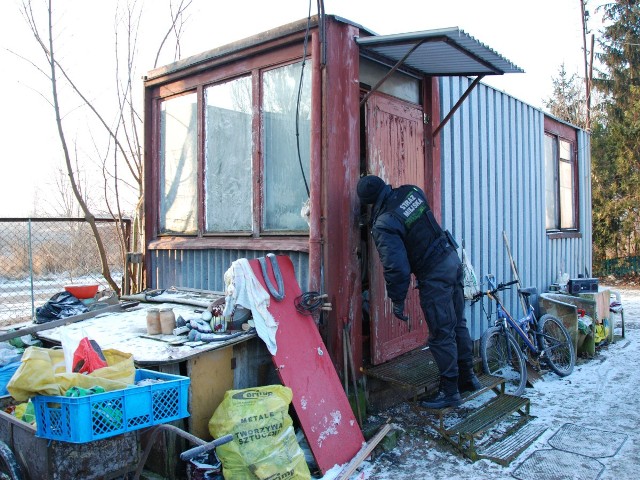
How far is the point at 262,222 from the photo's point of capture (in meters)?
5.38

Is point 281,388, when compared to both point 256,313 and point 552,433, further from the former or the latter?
point 552,433

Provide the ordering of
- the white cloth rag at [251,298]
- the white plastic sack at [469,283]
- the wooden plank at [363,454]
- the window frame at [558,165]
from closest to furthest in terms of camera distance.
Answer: the wooden plank at [363,454] → the white cloth rag at [251,298] → the white plastic sack at [469,283] → the window frame at [558,165]

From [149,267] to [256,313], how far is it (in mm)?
2794

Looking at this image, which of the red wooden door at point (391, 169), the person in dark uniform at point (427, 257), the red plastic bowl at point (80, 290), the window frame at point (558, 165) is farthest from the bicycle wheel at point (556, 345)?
the red plastic bowl at point (80, 290)

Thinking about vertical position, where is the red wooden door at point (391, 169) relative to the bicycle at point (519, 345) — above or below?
above

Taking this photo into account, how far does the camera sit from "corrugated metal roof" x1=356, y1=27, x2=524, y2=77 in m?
4.61

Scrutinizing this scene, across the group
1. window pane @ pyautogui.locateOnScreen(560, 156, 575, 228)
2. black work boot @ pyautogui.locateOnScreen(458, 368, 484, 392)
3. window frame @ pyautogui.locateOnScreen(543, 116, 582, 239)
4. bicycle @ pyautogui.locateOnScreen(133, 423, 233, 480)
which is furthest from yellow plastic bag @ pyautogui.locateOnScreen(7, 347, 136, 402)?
window pane @ pyautogui.locateOnScreen(560, 156, 575, 228)

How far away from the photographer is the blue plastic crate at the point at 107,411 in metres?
2.63

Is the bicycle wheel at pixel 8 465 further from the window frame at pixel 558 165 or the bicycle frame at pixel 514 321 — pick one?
the window frame at pixel 558 165

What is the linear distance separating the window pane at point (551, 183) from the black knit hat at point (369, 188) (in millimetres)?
5454

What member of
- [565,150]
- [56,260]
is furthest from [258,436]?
[565,150]

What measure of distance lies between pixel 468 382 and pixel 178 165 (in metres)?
3.82

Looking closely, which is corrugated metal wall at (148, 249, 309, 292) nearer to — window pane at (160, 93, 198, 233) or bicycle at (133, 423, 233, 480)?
window pane at (160, 93, 198, 233)

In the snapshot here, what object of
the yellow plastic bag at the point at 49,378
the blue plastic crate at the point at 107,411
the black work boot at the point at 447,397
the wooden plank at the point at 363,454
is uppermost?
the yellow plastic bag at the point at 49,378
